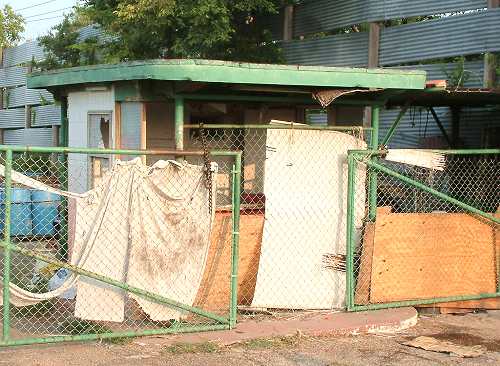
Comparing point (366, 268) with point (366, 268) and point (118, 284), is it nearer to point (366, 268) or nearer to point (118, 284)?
point (366, 268)

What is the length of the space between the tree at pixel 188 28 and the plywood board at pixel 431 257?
9574 millimetres

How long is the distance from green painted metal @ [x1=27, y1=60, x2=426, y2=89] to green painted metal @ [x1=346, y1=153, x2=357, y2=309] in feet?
3.08

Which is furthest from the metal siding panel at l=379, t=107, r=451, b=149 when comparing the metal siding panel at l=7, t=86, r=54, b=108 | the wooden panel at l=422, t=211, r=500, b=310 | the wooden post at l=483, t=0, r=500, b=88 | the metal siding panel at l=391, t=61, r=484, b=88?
the metal siding panel at l=7, t=86, r=54, b=108

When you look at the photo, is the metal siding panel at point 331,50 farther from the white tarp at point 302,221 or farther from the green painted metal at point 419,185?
the white tarp at point 302,221

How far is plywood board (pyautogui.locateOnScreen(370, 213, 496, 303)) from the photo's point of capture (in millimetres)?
8188

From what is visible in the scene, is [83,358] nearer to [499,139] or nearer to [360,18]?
[499,139]

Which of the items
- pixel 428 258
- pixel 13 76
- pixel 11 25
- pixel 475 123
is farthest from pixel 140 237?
pixel 11 25

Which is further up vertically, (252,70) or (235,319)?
(252,70)

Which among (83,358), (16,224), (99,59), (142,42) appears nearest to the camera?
(83,358)

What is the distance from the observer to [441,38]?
1481cm

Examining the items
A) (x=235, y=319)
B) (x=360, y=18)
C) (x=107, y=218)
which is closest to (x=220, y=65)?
(x=107, y=218)

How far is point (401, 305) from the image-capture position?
8219 mm

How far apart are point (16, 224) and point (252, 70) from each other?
7.37 m

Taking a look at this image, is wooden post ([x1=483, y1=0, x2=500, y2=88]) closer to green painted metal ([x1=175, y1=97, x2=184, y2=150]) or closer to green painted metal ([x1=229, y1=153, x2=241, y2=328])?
green painted metal ([x1=175, y1=97, x2=184, y2=150])
